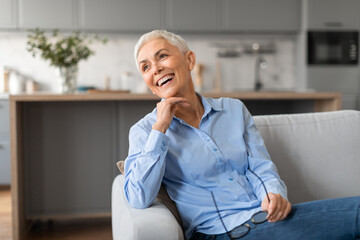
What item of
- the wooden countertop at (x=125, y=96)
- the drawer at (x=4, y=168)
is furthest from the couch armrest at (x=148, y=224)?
the drawer at (x=4, y=168)

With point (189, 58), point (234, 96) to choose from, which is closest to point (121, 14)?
point (234, 96)

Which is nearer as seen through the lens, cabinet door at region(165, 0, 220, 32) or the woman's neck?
the woman's neck

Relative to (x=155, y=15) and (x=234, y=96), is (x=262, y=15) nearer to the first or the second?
(x=155, y=15)

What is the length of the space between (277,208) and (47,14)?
4.24 m

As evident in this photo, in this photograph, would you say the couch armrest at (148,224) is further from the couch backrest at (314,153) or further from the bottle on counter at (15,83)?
the bottle on counter at (15,83)

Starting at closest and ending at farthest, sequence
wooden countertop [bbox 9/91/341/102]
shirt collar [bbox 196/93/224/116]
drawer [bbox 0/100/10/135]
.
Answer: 1. shirt collar [bbox 196/93/224/116]
2. wooden countertop [bbox 9/91/341/102]
3. drawer [bbox 0/100/10/135]

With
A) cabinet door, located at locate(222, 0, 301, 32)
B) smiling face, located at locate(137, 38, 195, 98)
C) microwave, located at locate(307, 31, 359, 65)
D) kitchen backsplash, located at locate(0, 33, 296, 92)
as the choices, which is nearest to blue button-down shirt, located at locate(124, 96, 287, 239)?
smiling face, located at locate(137, 38, 195, 98)

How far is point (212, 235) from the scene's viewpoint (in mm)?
1438

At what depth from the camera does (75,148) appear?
3053 mm

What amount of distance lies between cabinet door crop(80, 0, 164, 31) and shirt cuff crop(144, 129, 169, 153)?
379cm

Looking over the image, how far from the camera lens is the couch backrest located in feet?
→ 6.12

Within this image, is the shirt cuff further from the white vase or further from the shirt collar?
the white vase

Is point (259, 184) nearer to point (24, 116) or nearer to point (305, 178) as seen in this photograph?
point (305, 178)

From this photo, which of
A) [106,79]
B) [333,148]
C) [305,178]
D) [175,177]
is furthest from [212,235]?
[106,79]
